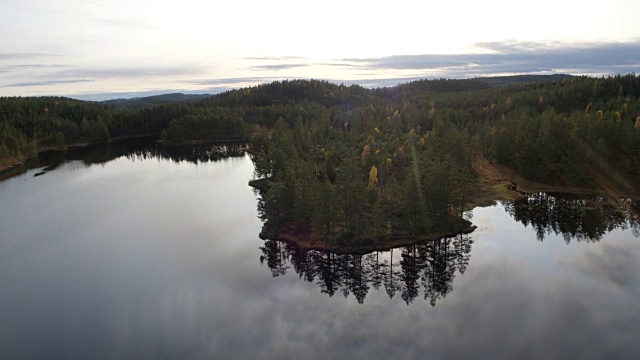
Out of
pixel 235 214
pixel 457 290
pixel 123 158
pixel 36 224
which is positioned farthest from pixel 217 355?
pixel 123 158

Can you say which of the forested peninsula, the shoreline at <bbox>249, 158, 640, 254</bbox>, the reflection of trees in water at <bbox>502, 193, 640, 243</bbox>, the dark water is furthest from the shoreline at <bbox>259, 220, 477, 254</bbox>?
the reflection of trees in water at <bbox>502, 193, 640, 243</bbox>

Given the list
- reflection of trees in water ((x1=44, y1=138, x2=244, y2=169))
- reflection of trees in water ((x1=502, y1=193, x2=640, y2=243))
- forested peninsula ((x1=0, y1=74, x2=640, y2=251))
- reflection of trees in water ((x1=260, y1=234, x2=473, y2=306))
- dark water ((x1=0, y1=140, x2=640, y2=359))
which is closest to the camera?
dark water ((x1=0, y1=140, x2=640, y2=359))

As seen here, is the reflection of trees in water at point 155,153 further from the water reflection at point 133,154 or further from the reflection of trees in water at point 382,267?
the reflection of trees in water at point 382,267

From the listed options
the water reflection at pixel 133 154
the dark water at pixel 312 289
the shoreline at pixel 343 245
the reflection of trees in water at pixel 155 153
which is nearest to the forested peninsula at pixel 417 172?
the shoreline at pixel 343 245

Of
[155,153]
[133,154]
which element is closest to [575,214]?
[155,153]

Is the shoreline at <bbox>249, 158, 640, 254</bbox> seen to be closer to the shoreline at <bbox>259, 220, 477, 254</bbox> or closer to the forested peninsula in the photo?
the shoreline at <bbox>259, 220, 477, 254</bbox>
